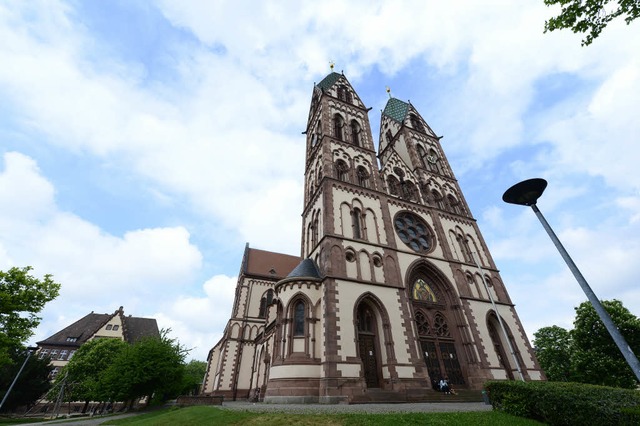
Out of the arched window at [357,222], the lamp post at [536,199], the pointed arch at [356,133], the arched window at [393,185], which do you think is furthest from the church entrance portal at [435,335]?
the pointed arch at [356,133]

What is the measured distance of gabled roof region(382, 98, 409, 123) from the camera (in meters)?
39.9

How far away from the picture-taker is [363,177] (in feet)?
86.2

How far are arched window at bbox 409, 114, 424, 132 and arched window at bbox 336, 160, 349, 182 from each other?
1831 cm

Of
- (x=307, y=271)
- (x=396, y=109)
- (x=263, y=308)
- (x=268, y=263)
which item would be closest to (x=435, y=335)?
(x=307, y=271)

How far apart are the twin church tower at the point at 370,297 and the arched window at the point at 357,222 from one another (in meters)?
0.10

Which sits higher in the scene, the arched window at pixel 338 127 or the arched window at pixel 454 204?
the arched window at pixel 338 127

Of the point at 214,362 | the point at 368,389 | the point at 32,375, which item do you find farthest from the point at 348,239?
the point at 32,375

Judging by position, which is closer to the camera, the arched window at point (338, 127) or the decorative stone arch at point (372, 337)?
the decorative stone arch at point (372, 337)

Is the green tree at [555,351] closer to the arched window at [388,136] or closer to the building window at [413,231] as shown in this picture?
the building window at [413,231]

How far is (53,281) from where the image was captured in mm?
17000

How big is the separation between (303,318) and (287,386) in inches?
144

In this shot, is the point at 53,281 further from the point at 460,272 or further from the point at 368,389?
the point at 460,272

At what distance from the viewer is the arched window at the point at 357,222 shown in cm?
2141

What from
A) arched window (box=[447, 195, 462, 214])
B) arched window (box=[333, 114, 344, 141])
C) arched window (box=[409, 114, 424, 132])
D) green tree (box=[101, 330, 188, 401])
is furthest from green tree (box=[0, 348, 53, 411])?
arched window (box=[409, 114, 424, 132])
